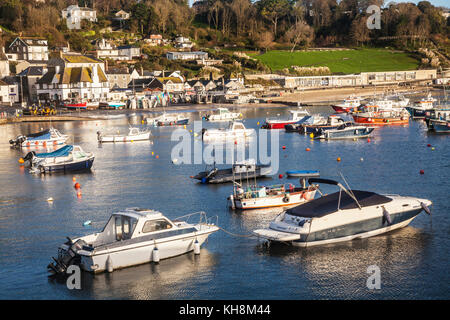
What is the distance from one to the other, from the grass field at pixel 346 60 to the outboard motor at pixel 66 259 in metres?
132

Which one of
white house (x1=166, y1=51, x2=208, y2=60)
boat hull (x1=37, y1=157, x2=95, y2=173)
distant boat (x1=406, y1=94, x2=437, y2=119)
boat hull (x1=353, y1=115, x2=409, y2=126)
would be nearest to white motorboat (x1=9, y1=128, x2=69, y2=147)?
boat hull (x1=37, y1=157, x2=95, y2=173)

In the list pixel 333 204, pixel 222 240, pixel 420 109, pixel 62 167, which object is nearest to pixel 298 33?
pixel 420 109

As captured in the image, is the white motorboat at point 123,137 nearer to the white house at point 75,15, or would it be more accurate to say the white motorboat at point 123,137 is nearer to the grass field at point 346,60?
the white house at point 75,15

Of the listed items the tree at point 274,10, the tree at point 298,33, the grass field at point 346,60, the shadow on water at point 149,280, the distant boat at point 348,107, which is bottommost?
the shadow on water at point 149,280

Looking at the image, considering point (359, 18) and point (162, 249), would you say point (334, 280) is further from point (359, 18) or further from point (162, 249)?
point (359, 18)

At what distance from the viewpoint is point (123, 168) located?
44.9m

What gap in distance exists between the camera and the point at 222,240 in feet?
82.1

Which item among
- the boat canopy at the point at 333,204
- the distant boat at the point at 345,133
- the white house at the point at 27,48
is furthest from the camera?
the white house at the point at 27,48

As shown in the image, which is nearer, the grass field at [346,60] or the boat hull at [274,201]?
the boat hull at [274,201]

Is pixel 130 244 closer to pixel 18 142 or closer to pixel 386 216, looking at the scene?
pixel 386 216

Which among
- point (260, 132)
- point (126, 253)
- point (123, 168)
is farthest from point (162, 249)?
point (260, 132)

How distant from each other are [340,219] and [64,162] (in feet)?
87.1

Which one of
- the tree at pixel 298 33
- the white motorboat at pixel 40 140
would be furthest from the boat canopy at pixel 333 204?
the tree at pixel 298 33

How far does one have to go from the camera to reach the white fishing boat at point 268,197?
97.0 feet
